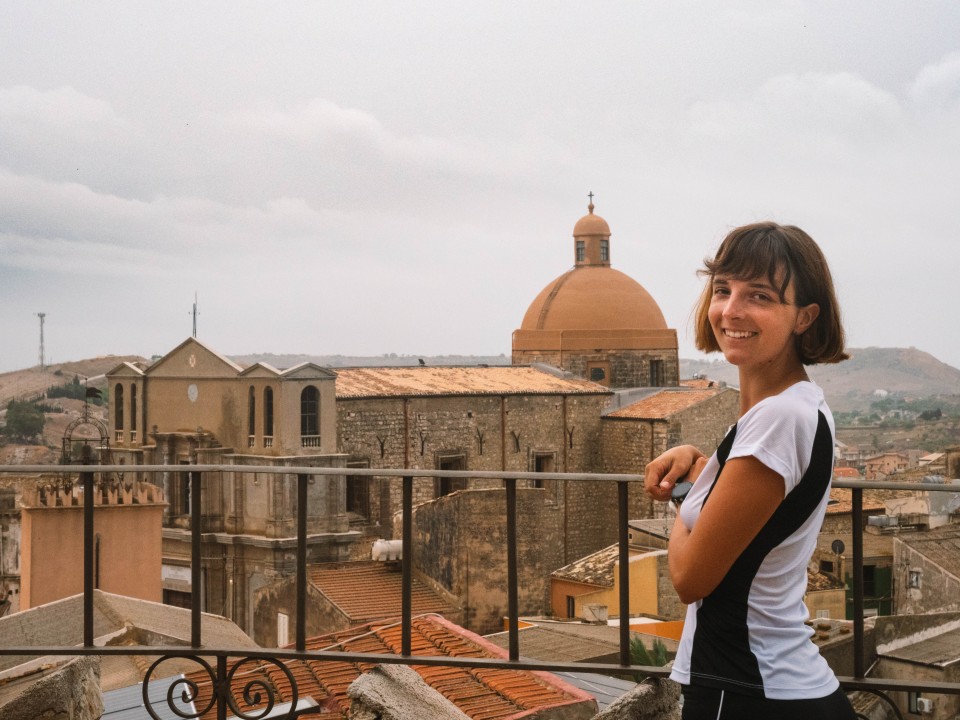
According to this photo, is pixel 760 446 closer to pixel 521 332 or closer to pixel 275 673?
pixel 275 673

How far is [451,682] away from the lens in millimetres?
4906

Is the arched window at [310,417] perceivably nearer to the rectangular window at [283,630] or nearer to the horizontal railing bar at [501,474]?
the rectangular window at [283,630]

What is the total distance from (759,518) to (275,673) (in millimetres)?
3873

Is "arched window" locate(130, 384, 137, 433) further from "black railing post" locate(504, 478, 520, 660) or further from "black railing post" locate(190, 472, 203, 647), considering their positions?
"black railing post" locate(504, 478, 520, 660)

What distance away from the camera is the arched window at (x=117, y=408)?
25.0 m

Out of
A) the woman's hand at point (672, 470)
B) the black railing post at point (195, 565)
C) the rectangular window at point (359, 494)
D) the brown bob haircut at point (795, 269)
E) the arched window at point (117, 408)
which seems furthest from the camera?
the arched window at point (117, 408)

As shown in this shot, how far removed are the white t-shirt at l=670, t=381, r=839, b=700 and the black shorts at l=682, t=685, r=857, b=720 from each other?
1cm

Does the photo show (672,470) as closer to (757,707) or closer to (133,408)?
(757,707)

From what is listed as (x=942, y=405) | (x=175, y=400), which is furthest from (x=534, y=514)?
(x=942, y=405)

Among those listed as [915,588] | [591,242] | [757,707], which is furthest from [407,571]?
[591,242]

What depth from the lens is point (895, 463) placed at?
133 feet

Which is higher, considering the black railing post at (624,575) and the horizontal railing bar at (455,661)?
the black railing post at (624,575)

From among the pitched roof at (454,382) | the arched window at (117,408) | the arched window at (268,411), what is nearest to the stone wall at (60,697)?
the arched window at (268,411)

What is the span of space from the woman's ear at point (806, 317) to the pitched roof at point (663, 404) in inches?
941
